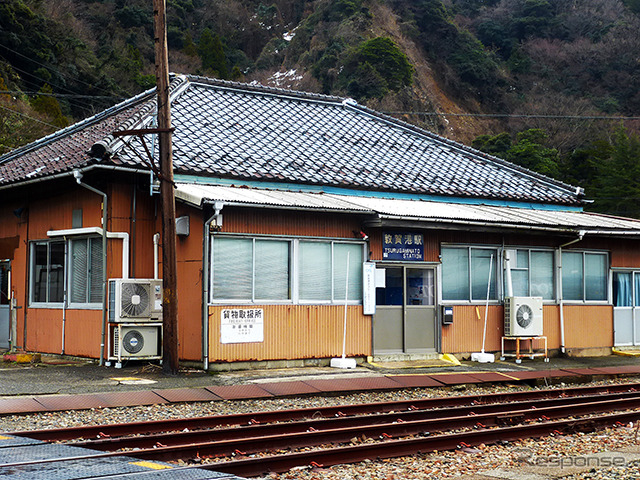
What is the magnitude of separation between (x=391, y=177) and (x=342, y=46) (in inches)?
1585

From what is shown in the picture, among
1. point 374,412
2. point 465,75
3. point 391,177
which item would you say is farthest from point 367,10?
point 374,412

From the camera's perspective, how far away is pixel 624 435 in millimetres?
9492

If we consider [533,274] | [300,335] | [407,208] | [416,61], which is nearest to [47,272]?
[300,335]

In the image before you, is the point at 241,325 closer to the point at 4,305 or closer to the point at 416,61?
the point at 4,305

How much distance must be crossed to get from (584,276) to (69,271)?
1189 cm

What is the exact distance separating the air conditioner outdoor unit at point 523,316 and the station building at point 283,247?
4 cm

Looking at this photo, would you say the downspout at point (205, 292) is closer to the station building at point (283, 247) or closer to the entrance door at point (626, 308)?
the station building at point (283, 247)

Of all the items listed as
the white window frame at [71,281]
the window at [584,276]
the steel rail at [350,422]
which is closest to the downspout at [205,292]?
the white window frame at [71,281]

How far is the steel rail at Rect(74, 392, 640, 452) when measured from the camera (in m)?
7.95

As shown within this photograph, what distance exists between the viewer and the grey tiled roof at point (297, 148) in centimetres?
1650

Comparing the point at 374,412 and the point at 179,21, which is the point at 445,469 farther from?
the point at 179,21

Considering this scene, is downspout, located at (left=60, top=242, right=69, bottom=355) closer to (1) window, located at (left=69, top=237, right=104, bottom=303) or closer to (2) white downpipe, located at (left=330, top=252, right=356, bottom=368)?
(1) window, located at (left=69, top=237, right=104, bottom=303)

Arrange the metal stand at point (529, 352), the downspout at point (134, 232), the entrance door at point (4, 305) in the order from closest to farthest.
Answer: the downspout at point (134, 232) < the metal stand at point (529, 352) < the entrance door at point (4, 305)

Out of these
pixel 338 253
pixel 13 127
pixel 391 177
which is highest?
pixel 13 127
